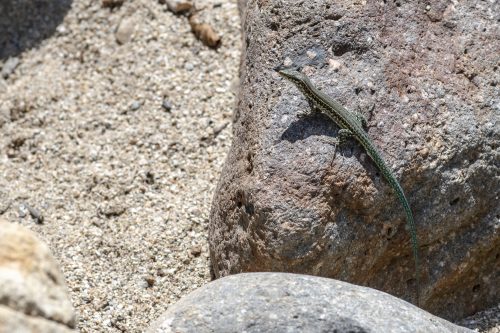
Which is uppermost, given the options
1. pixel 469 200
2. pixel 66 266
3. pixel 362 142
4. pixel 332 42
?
pixel 332 42

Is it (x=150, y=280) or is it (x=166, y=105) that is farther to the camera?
(x=166, y=105)

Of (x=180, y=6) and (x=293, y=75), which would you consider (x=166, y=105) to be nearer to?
(x=180, y=6)

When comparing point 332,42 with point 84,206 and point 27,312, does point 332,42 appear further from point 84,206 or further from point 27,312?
point 27,312

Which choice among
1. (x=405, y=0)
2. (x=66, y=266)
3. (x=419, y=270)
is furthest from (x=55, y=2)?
(x=419, y=270)

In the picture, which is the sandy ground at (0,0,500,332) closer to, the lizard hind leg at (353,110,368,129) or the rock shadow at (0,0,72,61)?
the rock shadow at (0,0,72,61)

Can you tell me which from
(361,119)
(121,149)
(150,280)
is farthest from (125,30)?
(361,119)

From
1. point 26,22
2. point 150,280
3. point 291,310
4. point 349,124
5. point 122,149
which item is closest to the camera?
→ point 291,310

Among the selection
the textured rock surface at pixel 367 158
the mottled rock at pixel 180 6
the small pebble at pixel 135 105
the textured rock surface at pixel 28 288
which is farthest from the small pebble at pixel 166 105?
the textured rock surface at pixel 28 288
